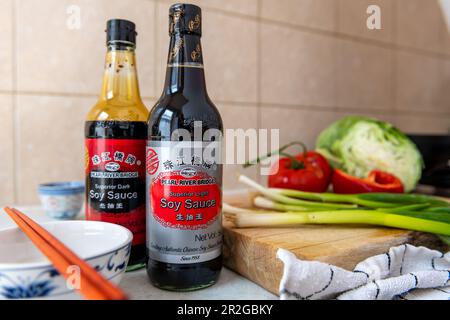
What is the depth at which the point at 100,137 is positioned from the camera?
0.50m

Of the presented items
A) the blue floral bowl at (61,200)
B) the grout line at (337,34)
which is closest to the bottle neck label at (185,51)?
the blue floral bowl at (61,200)

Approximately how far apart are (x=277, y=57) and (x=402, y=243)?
0.68 m

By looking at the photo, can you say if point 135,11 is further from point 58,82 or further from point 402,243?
point 402,243

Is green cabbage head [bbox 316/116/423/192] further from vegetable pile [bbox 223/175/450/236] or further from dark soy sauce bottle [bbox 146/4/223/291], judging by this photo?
dark soy sauce bottle [bbox 146/4/223/291]

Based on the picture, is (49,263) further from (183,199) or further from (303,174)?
(303,174)

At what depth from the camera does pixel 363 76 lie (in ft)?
4.17

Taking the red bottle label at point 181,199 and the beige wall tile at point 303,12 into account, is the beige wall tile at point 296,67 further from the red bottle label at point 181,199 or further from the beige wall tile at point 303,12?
the red bottle label at point 181,199

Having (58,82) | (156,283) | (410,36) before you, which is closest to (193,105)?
(156,283)

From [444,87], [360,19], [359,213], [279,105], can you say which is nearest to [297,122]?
[279,105]

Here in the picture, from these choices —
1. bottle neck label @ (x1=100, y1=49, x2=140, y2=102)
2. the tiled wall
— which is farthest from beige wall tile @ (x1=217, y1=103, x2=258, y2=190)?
bottle neck label @ (x1=100, y1=49, x2=140, y2=102)

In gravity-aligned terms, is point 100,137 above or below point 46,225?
above

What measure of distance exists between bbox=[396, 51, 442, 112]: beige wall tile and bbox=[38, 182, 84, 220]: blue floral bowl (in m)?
1.19
